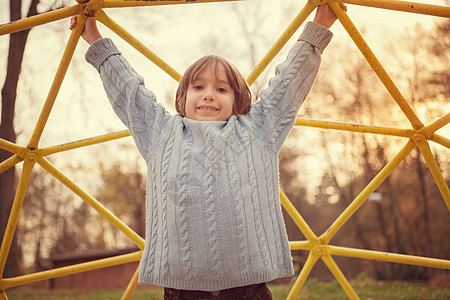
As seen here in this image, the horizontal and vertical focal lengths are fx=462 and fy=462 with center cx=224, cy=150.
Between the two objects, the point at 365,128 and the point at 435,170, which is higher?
the point at 365,128

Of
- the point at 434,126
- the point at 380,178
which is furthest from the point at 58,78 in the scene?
the point at 434,126

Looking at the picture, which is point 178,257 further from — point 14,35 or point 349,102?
point 349,102

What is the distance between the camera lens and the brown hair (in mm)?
1854

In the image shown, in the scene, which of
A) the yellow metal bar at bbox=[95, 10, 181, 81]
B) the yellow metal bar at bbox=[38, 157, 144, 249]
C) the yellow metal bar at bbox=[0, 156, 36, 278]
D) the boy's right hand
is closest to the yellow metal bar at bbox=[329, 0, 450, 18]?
the yellow metal bar at bbox=[95, 10, 181, 81]

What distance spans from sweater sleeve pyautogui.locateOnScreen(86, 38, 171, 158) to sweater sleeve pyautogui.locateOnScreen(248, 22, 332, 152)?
1.28 feet

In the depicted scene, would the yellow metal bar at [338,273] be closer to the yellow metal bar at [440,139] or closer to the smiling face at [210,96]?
the yellow metal bar at [440,139]

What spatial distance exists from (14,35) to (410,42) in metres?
5.98

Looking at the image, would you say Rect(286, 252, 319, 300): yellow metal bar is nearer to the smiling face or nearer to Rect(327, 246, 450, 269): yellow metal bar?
Rect(327, 246, 450, 269): yellow metal bar

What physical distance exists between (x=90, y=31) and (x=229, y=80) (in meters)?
0.75

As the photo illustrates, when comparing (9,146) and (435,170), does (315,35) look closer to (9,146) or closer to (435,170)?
(435,170)

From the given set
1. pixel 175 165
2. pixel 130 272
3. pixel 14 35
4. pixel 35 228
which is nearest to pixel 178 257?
pixel 175 165

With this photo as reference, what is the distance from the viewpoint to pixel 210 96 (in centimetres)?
180

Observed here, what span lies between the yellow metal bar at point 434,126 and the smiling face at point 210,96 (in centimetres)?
127

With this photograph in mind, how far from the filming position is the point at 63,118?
4980mm
